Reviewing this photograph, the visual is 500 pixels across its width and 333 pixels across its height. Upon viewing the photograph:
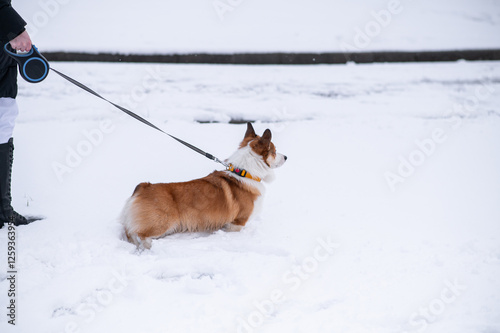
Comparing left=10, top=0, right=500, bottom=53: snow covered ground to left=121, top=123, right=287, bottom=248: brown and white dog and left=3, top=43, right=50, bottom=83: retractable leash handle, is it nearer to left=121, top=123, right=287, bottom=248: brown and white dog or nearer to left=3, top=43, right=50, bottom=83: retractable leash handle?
left=121, top=123, right=287, bottom=248: brown and white dog

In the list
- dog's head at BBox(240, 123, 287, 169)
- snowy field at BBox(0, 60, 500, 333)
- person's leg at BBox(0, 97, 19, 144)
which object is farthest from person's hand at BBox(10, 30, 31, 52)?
dog's head at BBox(240, 123, 287, 169)

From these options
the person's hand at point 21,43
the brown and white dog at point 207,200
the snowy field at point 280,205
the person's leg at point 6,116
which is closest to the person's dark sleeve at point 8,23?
the person's hand at point 21,43

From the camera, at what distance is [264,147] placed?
3617 mm

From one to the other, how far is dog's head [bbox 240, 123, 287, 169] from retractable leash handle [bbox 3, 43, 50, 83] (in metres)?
1.78

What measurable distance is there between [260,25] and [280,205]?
629 cm

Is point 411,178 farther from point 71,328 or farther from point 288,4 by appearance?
point 288,4

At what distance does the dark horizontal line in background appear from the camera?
762 centimetres

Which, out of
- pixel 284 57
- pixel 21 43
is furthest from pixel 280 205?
pixel 284 57

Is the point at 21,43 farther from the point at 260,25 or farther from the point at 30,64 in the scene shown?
the point at 260,25

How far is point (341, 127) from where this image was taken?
568 cm

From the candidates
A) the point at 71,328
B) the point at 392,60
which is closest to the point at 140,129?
the point at 71,328

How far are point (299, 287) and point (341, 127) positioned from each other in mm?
3302

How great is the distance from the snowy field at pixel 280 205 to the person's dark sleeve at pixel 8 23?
1.54 metres

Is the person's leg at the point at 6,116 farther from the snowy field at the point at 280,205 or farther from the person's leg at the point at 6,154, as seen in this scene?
the snowy field at the point at 280,205
